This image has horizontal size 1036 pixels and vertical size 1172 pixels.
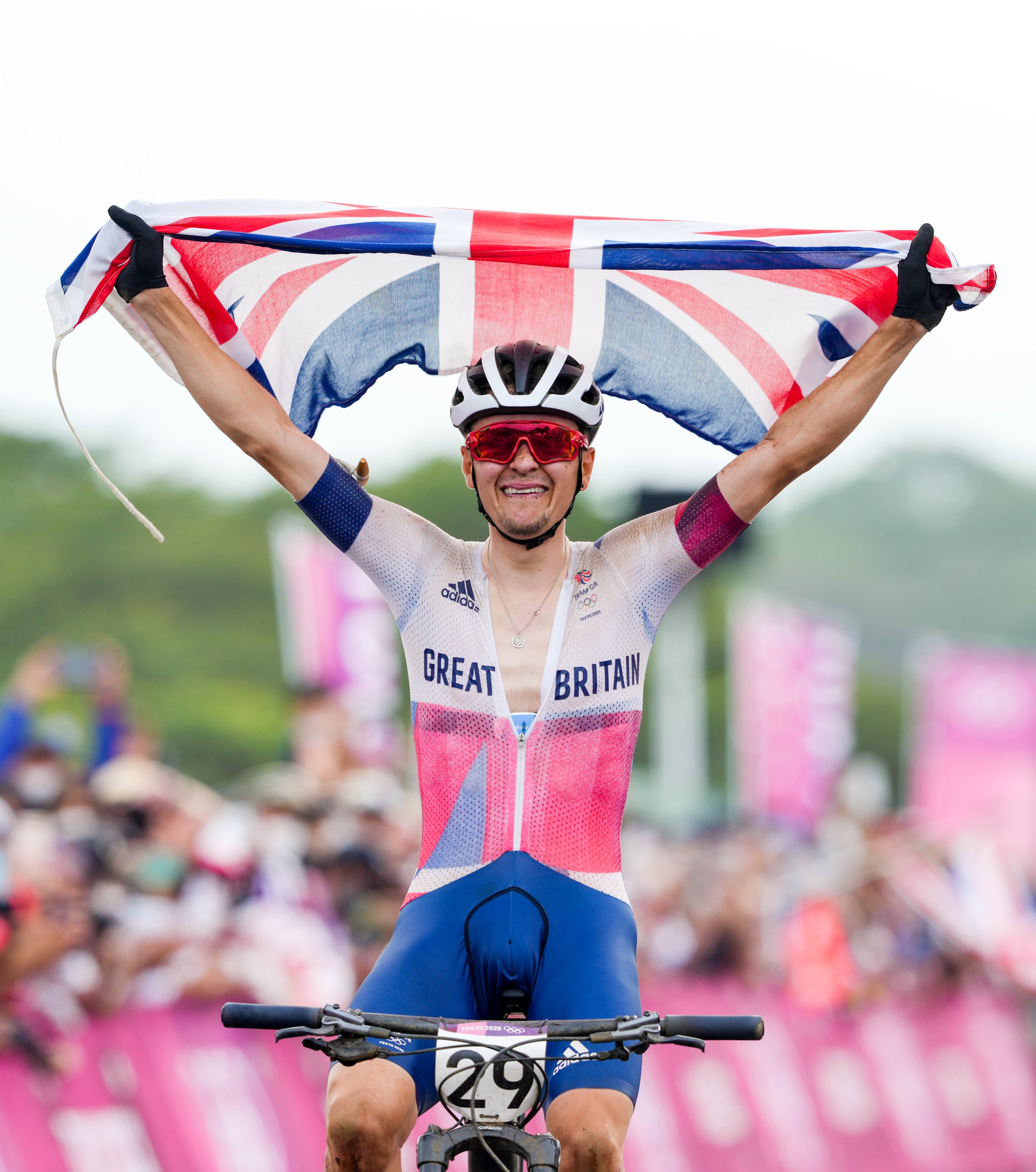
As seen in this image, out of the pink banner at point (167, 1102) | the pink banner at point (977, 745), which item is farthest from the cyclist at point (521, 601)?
the pink banner at point (977, 745)

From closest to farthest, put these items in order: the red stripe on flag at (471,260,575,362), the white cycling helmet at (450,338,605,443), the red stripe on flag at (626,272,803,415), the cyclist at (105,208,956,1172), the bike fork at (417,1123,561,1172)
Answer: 1. the bike fork at (417,1123,561,1172)
2. the cyclist at (105,208,956,1172)
3. the white cycling helmet at (450,338,605,443)
4. the red stripe on flag at (626,272,803,415)
5. the red stripe on flag at (471,260,575,362)

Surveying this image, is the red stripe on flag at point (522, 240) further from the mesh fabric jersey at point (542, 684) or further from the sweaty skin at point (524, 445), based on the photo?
the mesh fabric jersey at point (542, 684)

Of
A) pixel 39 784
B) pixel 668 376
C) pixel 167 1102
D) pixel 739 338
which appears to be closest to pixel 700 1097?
pixel 167 1102

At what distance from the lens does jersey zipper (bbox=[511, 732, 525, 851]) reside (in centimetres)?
474

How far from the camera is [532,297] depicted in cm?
578

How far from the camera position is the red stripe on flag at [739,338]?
5.61m

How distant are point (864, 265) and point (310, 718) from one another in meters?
9.47

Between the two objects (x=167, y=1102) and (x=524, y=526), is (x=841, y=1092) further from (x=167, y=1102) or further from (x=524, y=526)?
(x=524, y=526)

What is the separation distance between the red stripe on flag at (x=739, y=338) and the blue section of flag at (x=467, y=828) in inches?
75.6

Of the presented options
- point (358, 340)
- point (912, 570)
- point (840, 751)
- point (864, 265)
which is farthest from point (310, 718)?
point (912, 570)

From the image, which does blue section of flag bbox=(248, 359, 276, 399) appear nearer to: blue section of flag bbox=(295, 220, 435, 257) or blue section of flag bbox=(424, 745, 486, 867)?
blue section of flag bbox=(295, 220, 435, 257)

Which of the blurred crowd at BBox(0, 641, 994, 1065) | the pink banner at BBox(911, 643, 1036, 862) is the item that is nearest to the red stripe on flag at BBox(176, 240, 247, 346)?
the blurred crowd at BBox(0, 641, 994, 1065)

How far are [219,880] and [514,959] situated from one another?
787 centimetres

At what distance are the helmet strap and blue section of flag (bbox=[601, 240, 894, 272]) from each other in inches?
28.2
